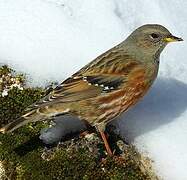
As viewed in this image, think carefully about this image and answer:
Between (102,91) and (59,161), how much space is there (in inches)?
32.8

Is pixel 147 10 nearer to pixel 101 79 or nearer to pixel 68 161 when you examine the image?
pixel 101 79

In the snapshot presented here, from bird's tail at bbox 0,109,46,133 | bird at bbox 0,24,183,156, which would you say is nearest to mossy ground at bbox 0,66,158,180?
bird at bbox 0,24,183,156

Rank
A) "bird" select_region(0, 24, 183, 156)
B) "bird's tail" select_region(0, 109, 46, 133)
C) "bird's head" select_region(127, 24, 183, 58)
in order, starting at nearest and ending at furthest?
1. "bird's tail" select_region(0, 109, 46, 133)
2. "bird" select_region(0, 24, 183, 156)
3. "bird's head" select_region(127, 24, 183, 58)

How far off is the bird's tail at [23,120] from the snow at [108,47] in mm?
754

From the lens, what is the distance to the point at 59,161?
5332mm

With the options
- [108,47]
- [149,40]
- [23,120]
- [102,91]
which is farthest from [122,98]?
[108,47]

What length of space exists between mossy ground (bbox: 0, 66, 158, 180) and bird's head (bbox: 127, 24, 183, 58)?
43.8 inches

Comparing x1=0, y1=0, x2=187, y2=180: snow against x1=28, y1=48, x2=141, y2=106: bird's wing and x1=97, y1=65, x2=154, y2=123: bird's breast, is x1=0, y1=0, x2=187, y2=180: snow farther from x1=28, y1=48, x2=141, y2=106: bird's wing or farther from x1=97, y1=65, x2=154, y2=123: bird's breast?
x1=28, y1=48, x2=141, y2=106: bird's wing

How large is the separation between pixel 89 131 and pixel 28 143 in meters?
0.64

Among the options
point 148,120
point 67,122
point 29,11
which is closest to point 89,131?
point 67,122

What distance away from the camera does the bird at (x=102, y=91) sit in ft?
18.3

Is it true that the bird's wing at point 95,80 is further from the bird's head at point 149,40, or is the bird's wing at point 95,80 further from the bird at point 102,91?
the bird's head at point 149,40

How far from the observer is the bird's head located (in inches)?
241

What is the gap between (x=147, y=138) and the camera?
18.7ft
